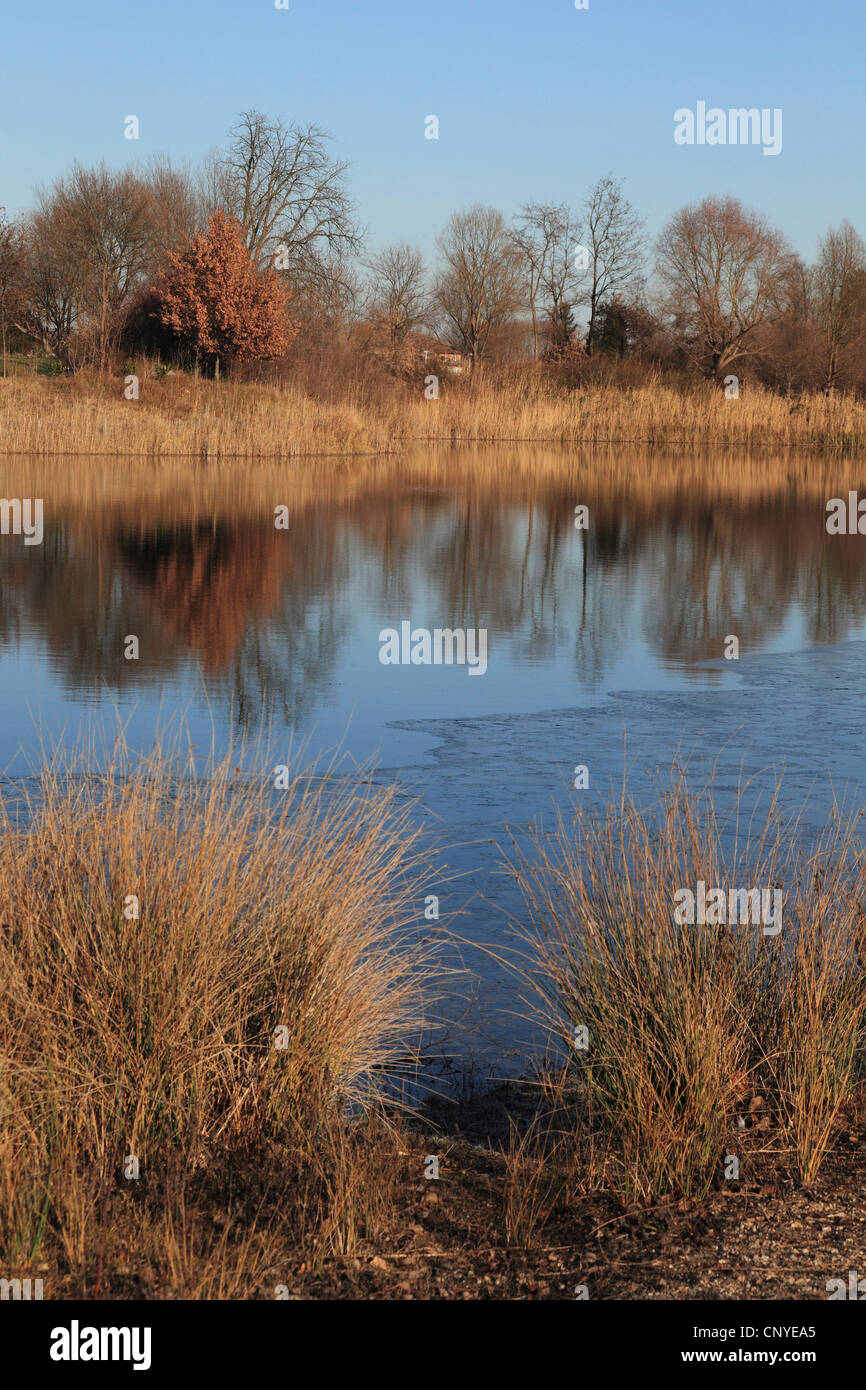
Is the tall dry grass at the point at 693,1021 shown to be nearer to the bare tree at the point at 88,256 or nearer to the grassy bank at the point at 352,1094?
the grassy bank at the point at 352,1094

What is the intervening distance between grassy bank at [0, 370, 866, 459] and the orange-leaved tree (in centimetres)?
157

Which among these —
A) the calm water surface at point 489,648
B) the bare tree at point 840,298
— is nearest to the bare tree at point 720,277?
the bare tree at point 840,298

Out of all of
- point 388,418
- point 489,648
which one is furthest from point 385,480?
point 489,648

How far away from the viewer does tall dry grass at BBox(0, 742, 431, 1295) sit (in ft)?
12.5

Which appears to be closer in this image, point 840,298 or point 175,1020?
point 175,1020

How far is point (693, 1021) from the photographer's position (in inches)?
167

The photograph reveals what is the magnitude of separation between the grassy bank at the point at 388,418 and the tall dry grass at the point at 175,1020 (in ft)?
99.4

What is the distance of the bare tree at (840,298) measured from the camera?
55625mm

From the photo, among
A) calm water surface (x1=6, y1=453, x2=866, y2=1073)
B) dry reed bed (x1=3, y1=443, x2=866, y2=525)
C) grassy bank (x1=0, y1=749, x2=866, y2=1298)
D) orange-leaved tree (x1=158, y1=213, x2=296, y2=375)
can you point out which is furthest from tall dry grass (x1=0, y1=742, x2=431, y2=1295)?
orange-leaved tree (x1=158, y1=213, x2=296, y2=375)

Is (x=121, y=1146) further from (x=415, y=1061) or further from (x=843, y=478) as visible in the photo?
(x=843, y=478)

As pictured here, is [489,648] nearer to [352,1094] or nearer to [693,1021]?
[352,1094]

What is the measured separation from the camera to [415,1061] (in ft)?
16.3

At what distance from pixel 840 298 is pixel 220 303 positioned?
27096 mm
